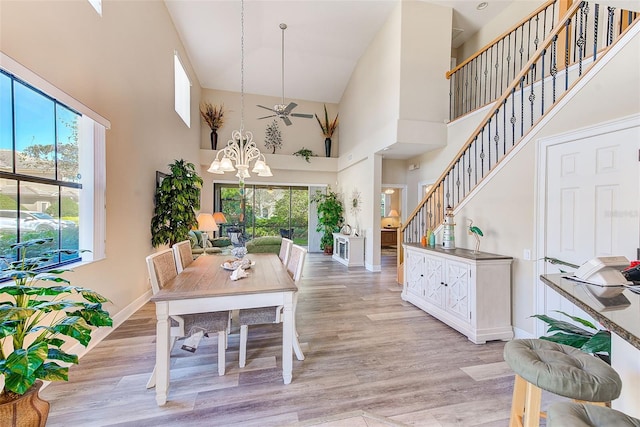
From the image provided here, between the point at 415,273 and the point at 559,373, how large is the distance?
2.80 metres

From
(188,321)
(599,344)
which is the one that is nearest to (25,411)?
(188,321)

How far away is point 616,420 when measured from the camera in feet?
2.97

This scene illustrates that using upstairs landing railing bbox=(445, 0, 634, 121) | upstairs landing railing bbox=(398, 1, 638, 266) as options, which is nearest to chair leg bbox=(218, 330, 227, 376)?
upstairs landing railing bbox=(398, 1, 638, 266)

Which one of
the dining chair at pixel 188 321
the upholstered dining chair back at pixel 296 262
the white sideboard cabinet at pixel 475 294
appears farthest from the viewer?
the white sideboard cabinet at pixel 475 294

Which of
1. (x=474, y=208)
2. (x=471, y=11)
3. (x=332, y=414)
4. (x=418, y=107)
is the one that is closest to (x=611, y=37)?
(x=474, y=208)

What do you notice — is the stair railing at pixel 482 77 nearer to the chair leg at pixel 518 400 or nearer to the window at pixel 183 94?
the chair leg at pixel 518 400

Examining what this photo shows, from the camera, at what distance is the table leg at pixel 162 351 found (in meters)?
1.90

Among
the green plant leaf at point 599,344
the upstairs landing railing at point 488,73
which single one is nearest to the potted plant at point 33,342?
the green plant leaf at point 599,344

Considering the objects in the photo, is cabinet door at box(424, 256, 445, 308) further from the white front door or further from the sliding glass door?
the sliding glass door

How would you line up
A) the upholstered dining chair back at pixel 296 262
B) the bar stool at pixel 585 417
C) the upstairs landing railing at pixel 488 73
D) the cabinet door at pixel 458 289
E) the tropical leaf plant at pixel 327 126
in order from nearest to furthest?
the bar stool at pixel 585 417
the upholstered dining chair back at pixel 296 262
the cabinet door at pixel 458 289
the upstairs landing railing at pixel 488 73
the tropical leaf plant at pixel 327 126

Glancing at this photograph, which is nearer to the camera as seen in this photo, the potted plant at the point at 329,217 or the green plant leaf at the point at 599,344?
the green plant leaf at the point at 599,344

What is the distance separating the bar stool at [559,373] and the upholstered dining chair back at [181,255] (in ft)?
9.68

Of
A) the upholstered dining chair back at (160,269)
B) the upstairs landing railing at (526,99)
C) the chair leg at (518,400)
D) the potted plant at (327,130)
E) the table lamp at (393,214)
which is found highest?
the potted plant at (327,130)

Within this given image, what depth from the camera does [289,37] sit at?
6.23m
